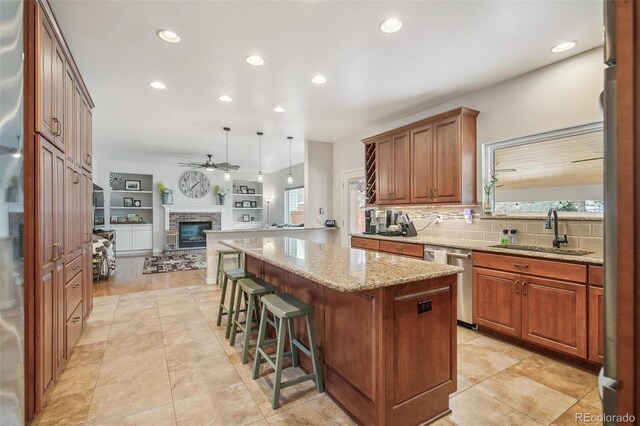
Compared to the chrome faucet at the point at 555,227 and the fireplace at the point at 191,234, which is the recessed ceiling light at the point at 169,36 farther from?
the fireplace at the point at 191,234

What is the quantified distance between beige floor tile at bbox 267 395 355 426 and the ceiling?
8.87 feet

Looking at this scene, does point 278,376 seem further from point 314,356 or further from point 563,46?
point 563,46

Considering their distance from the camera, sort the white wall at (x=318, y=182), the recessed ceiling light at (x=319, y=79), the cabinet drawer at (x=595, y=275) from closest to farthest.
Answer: the cabinet drawer at (x=595, y=275) < the recessed ceiling light at (x=319, y=79) < the white wall at (x=318, y=182)

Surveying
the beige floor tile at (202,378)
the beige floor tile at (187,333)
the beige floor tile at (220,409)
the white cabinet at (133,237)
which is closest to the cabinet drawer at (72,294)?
the beige floor tile at (187,333)

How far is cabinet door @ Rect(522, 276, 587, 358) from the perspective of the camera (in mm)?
2268

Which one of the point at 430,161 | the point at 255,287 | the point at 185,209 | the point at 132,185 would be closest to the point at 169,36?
the point at 255,287

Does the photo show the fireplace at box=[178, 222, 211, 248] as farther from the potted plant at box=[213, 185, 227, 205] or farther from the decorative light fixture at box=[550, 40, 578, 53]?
the decorative light fixture at box=[550, 40, 578, 53]

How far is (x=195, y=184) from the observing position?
9.56 meters

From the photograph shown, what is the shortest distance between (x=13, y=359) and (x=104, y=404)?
0.88 meters

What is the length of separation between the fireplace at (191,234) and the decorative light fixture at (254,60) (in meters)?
7.50

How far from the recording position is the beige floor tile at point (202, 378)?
2.09m

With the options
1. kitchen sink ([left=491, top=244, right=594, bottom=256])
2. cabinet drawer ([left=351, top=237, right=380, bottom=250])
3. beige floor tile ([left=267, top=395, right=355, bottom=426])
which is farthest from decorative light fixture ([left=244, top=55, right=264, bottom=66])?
kitchen sink ([left=491, top=244, right=594, bottom=256])

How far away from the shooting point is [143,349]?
8.96 feet

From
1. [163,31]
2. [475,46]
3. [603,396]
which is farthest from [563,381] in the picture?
[163,31]
